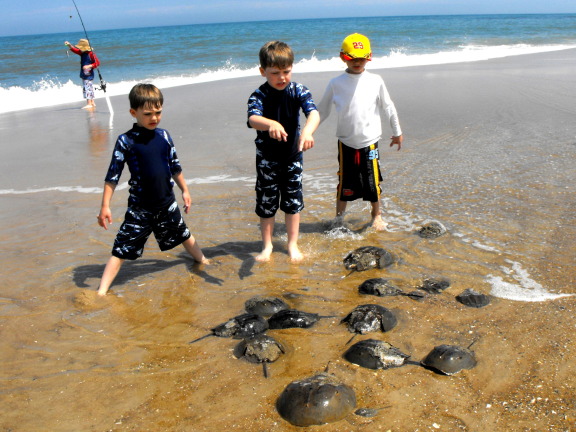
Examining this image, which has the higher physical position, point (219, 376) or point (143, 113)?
point (143, 113)

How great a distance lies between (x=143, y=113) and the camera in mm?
3695

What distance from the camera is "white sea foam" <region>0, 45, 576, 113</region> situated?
14422 mm

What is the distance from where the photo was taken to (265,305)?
3.43 m

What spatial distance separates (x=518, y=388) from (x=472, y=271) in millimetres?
1385

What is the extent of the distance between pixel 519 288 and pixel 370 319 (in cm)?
115

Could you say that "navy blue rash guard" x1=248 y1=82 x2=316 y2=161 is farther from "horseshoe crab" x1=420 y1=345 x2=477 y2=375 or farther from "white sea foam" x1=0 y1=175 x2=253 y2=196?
"white sea foam" x1=0 y1=175 x2=253 y2=196

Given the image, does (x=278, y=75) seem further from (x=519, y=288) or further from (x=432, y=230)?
(x=519, y=288)

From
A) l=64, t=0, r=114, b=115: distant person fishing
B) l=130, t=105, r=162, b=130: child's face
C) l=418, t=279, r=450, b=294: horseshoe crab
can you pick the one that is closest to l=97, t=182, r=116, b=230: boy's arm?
l=130, t=105, r=162, b=130: child's face

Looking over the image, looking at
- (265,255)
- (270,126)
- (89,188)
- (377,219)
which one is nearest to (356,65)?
(270,126)

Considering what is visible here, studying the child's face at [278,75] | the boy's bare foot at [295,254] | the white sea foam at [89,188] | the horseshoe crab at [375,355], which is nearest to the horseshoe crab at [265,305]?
the horseshoe crab at [375,355]

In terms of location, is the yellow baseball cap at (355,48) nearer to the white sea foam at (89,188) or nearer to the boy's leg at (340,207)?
the boy's leg at (340,207)

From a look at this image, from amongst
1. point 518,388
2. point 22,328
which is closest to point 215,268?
point 22,328

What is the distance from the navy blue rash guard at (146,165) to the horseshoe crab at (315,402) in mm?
1940

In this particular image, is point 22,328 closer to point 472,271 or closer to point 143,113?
point 143,113
